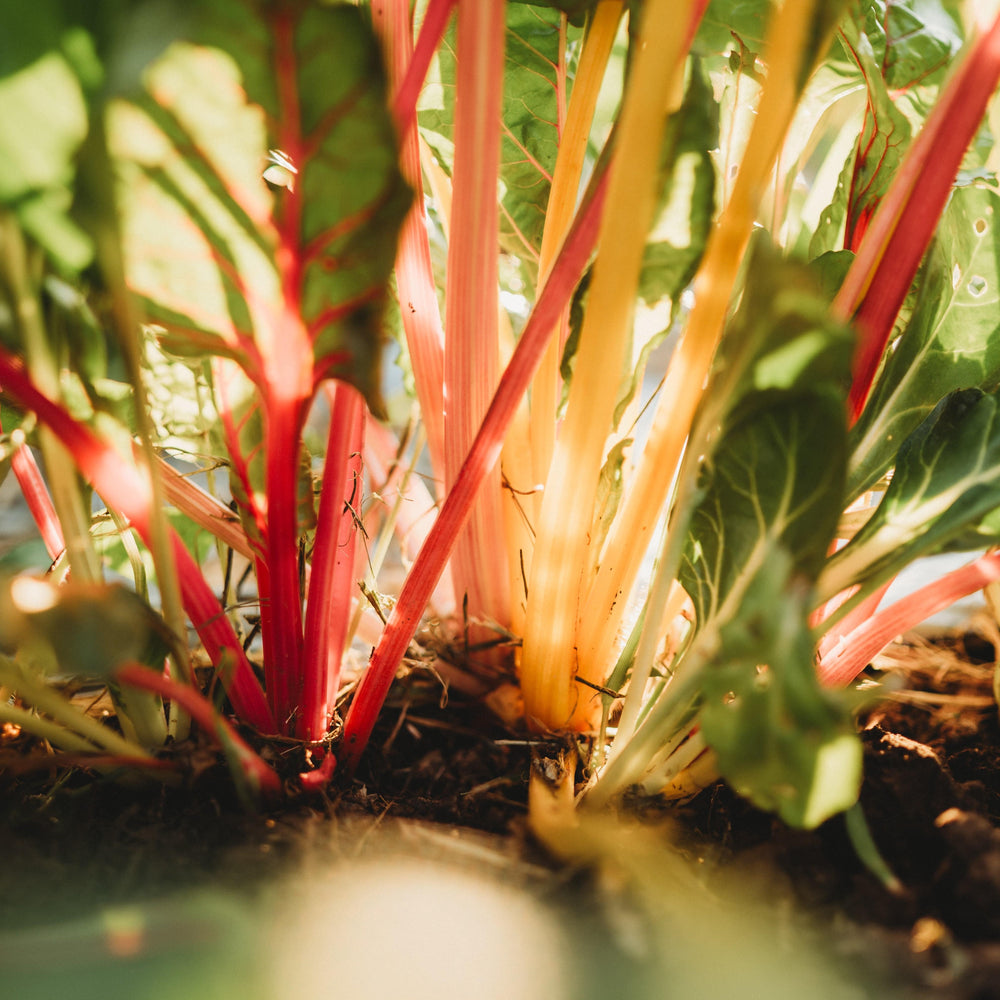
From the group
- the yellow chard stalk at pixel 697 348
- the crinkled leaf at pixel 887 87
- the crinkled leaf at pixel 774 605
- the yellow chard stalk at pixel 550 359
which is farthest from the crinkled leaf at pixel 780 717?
the crinkled leaf at pixel 887 87

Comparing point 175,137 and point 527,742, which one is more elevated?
point 175,137

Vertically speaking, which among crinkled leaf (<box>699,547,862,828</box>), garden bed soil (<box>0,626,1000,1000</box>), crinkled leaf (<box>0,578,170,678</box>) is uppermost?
crinkled leaf (<box>699,547,862,828</box>)

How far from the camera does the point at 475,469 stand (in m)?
0.37

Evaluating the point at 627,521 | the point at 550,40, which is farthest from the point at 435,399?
the point at 550,40

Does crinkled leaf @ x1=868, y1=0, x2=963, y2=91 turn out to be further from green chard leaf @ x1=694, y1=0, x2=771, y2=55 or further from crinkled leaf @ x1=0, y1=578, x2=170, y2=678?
crinkled leaf @ x1=0, y1=578, x2=170, y2=678

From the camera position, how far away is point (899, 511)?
1.16 ft

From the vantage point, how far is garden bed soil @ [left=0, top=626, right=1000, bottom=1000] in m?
0.28

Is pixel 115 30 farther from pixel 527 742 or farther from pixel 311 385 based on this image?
pixel 527 742

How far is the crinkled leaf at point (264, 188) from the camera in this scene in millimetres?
250

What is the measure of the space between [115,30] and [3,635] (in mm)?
218

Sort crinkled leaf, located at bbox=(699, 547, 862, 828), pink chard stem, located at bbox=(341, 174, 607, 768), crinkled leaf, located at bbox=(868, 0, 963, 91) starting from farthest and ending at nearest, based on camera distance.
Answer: crinkled leaf, located at bbox=(868, 0, 963, 91)
pink chard stem, located at bbox=(341, 174, 607, 768)
crinkled leaf, located at bbox=(699, 547, 862, 828)

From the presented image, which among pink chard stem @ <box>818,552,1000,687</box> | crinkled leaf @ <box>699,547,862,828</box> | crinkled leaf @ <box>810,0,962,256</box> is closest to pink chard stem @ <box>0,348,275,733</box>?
crinkled leaf @ <box>699,547,862,828</box>

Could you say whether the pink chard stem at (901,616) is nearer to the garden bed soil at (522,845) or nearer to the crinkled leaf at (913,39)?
the garden bed soil at (522,845)

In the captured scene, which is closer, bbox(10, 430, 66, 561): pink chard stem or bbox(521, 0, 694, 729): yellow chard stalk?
bbox(521, 0, 694, 729): yellow chard stalk
